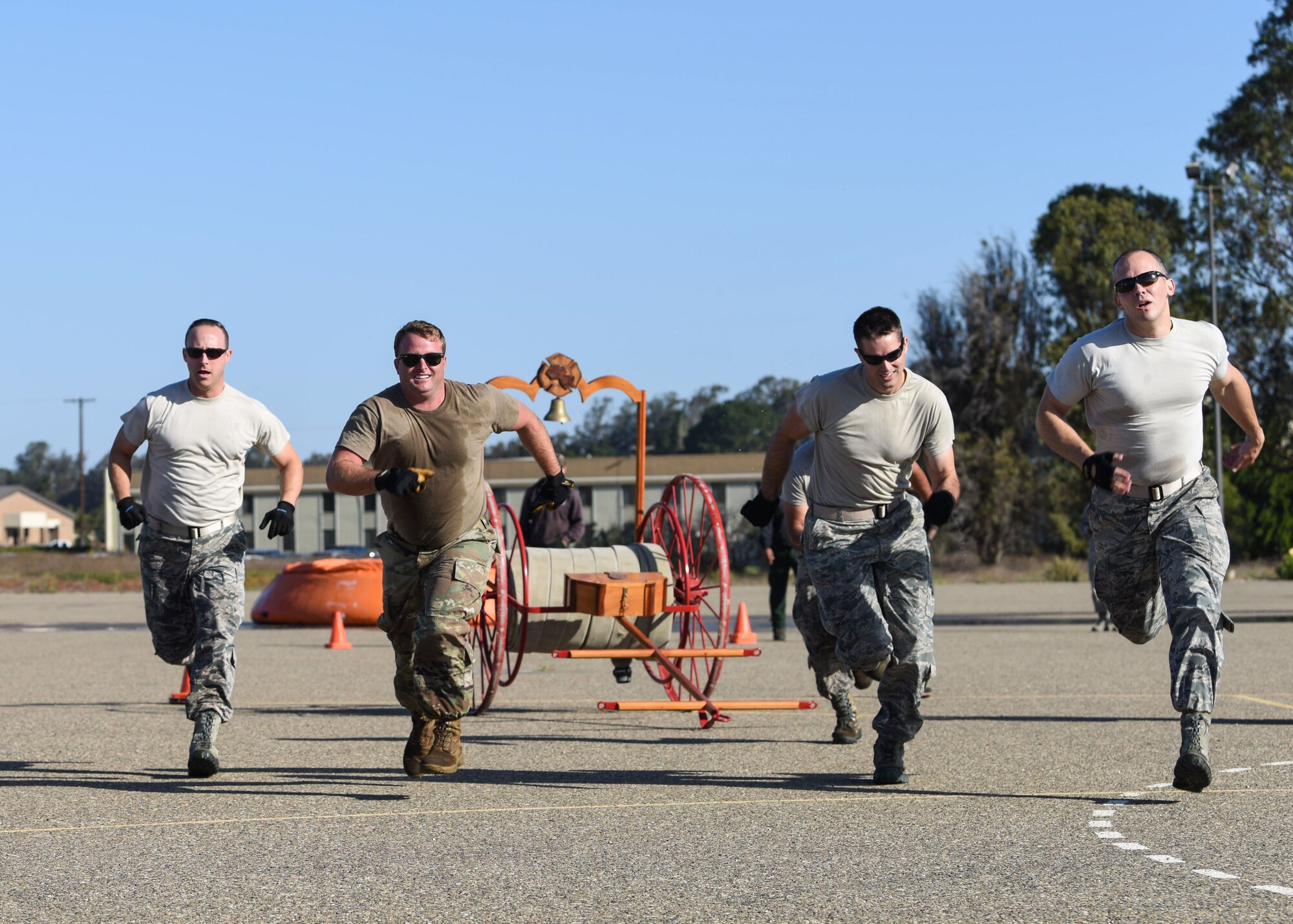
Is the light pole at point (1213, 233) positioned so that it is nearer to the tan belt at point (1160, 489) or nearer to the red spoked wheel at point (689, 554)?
the red spoked wheel at point (689, 554)

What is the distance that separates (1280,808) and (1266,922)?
2.15 meters

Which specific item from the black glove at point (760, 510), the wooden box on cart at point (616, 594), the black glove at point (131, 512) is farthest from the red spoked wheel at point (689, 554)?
the black glove at point (131, 512)

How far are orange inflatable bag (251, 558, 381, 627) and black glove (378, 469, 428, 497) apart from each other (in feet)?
54.5

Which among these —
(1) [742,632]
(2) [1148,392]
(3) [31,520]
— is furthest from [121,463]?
(3) [31,520]

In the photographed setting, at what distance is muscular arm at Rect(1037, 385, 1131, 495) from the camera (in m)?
7.33

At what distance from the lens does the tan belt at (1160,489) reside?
7281 millimetres

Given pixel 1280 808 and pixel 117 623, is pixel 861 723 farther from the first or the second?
pixel 117 623

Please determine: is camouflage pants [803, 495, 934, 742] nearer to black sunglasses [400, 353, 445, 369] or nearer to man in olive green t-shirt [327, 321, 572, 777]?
man in olive green t-shirt [327, 321, 572, 777]

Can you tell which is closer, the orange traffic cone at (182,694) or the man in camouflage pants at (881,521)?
the man in camouflage pants at (881,521)

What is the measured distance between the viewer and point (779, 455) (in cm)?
784

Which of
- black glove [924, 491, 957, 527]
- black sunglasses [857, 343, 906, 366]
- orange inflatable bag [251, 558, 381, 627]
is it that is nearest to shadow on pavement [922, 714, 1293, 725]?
black glove [924, 491, 957, 527]

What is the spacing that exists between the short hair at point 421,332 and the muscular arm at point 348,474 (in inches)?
21.9

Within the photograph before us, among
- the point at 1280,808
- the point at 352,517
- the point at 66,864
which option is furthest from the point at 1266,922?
the point at 352,517

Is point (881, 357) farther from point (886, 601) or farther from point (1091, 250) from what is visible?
point (1091, 250)
